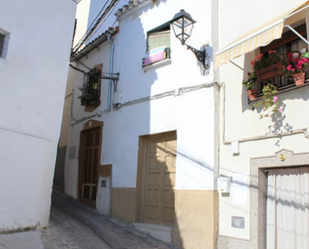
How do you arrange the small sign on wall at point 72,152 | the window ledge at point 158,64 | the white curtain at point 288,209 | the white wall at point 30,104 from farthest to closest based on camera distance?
the small sign on wall at point 72,152
the window ledge at point 158,64
the white wall at point 30,104
the white curtain at point 288,209

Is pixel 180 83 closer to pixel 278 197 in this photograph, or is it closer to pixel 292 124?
pixel 292 124

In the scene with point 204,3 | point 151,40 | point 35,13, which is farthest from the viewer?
point 151,40

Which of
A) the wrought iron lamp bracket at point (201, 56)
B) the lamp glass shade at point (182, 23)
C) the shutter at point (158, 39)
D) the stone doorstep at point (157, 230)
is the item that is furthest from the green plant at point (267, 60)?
the stone doorstep at point (157, 230)

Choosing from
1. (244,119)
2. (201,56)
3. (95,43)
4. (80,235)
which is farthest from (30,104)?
(95,43)

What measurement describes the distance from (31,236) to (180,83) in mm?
4537

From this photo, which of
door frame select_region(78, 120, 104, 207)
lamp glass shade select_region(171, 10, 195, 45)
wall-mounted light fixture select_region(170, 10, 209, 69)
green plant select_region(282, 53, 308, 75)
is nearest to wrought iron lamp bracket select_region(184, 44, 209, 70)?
wall-mounted light fixture select_region(170, 10, 209, 69)

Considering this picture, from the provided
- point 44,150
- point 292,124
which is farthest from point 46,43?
point 292,124

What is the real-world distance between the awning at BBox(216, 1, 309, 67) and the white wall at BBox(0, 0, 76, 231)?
145 inches

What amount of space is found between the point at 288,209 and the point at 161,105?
3.80 metres

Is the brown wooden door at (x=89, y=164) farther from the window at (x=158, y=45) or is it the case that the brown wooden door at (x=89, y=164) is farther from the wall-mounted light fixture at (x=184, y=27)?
the wall-mounted light fixture at (x=184, y=27)

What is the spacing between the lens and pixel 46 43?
714cm

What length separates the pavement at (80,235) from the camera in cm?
Answer: 589

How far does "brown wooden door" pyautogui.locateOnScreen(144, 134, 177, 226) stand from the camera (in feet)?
25.1

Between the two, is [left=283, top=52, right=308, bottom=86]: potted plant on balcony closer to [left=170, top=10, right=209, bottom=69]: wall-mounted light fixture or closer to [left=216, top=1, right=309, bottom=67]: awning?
[left=216, top=1, right=309, bottom=67]: awning
